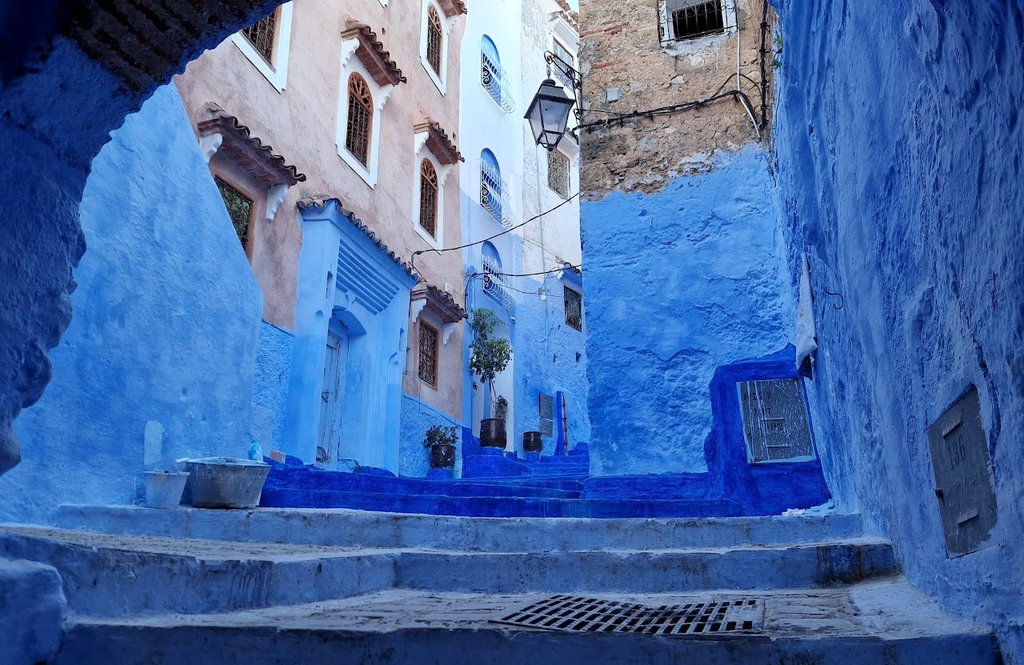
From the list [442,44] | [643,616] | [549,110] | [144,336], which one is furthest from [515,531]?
[442,44]

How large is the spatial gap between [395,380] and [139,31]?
32.1 ft

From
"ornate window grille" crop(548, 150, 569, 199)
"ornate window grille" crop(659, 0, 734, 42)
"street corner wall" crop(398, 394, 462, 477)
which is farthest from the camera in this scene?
"ornate window grille" crop(548, 150, 569, 199)

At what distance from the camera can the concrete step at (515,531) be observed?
149 inches

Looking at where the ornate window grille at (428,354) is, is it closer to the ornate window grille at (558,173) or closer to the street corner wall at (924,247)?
the ornate window grille at (558,173)

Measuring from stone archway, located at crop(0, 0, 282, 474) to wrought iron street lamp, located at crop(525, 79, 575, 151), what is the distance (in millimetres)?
6666

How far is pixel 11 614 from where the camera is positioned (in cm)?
164

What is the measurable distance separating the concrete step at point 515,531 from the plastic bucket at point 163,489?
75cm

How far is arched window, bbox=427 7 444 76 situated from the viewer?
593 inches

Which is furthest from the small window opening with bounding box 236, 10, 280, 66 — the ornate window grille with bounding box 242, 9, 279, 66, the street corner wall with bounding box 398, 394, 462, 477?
the street corner wall with bounding box 398, 394, 462, 477

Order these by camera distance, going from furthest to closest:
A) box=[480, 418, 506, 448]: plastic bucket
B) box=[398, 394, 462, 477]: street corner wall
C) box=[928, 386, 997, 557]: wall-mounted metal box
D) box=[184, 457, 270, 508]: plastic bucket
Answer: box=[480, 418, 506, 448]: plastic bucket → box=[398, 394, 462, 477]: street corner wall → box=[184, 457, 270, 508]: plastic bucket → box=[928, 386, 997, 557]: wall-mounted metal box

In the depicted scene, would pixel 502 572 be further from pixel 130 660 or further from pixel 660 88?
pixel 660 88

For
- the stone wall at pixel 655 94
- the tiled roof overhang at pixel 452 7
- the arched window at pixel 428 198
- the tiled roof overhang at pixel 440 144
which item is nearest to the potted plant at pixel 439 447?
the arched window at pixel 428 198

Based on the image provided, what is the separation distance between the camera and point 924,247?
2.06 meters

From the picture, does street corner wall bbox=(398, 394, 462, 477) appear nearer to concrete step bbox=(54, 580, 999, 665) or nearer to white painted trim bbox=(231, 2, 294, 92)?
white painted trim bbox=(231, 2, 294, 92)
